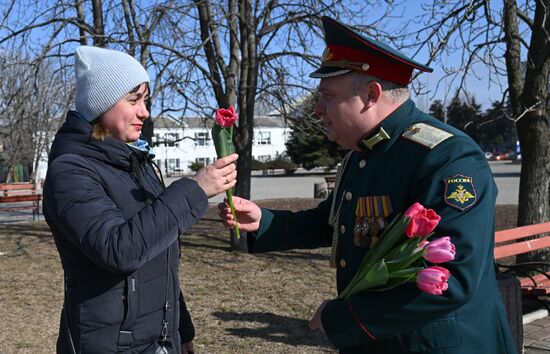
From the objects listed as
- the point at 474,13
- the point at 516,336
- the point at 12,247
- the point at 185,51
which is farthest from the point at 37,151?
the point at 516,336

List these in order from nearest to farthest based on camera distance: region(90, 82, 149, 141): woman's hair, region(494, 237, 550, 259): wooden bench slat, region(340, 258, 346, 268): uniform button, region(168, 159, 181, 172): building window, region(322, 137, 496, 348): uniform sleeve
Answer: region(322, 137, 496, 348): uniform sleeve, region(340, 258, 346, 268): uniform button, region(90, 82, 149, 141): woman's hair, region(494, 237, 550, 259): wooden bench slat, region(168, 159, 181, 172): building window

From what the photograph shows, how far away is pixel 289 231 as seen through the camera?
7.88 ft

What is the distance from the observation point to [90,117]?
2168 millimetres

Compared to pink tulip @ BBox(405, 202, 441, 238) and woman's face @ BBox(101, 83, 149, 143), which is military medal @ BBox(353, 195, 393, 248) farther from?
woman's face @ BBox(101, 83, 149, 143)

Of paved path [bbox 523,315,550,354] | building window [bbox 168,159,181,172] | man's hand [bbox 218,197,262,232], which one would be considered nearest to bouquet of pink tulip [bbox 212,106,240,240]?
man's hand [bbox 218,197,262,232]

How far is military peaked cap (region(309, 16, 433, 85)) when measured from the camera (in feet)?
6.10

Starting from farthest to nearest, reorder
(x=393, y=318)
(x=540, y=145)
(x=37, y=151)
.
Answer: (x=37, y=151), (x=540, y=145), (x=393, y=318)

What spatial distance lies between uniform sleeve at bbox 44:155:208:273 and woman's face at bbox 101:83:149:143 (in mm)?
213

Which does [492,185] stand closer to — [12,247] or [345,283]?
[345,283]

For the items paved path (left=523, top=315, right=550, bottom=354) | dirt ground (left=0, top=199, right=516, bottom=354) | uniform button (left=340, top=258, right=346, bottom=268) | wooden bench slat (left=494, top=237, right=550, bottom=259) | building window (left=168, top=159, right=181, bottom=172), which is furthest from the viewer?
building window (left=168, top=159, right=181, bottom=172)

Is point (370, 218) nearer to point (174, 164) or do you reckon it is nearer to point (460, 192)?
point (460, 192)

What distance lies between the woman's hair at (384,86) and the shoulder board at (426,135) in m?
0.12

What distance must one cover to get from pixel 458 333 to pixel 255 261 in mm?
6673

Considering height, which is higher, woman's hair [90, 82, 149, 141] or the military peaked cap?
the military peaked cap
